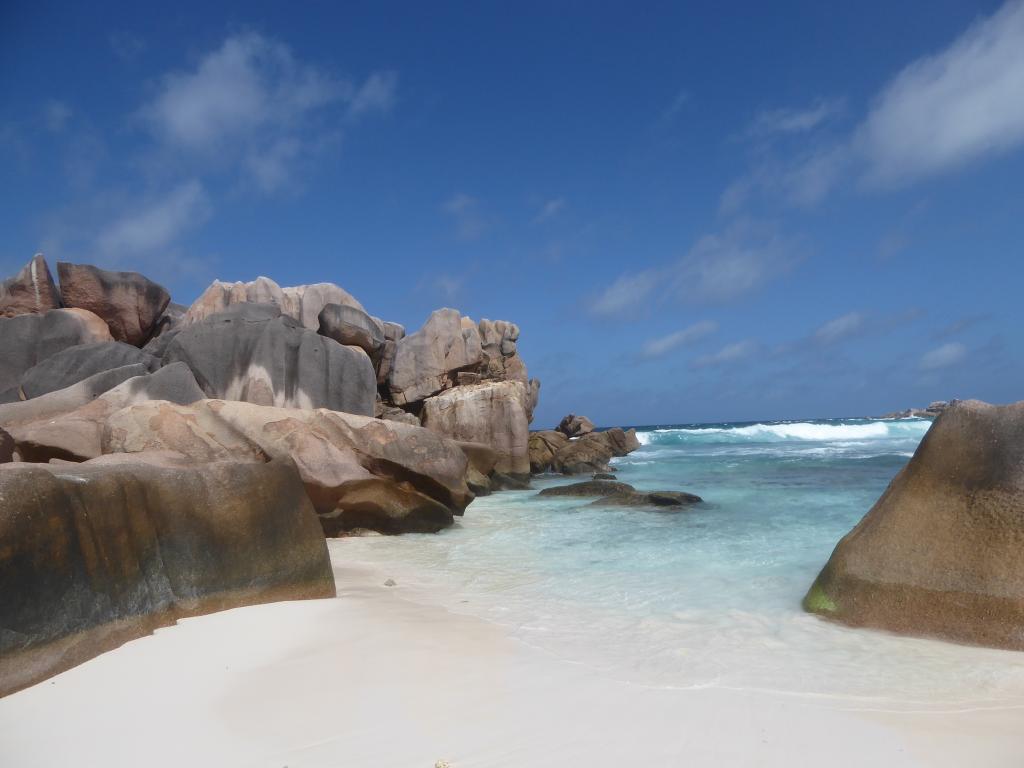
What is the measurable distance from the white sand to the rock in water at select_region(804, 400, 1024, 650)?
133cm

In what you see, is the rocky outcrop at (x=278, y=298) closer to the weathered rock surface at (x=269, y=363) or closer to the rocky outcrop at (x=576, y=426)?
the weathered rock surface at (x=269, y=363)

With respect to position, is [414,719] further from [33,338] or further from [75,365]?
[33,338]

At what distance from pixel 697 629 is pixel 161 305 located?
1985 cm

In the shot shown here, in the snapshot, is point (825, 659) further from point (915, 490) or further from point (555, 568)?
point (555, 568)

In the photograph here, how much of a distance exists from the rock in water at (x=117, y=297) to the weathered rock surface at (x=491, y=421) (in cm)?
948

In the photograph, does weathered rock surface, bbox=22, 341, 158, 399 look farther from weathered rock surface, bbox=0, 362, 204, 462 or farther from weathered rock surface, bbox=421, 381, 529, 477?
weathered rock surface, bbox=421, 381, 529, 477

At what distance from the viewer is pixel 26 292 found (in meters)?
18.2

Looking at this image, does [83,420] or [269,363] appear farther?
[269,363]

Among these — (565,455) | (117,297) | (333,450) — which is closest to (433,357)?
(565,455)

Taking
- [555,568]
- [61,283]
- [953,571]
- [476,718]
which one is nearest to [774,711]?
[476,718]

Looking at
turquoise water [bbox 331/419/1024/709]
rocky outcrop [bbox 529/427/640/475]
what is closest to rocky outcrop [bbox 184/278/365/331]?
rocky outcrop [bbox 529/427/640/475]

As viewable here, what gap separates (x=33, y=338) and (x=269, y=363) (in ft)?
21.7

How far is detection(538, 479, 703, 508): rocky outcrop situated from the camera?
45.0 feet

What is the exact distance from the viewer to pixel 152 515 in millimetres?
4598
